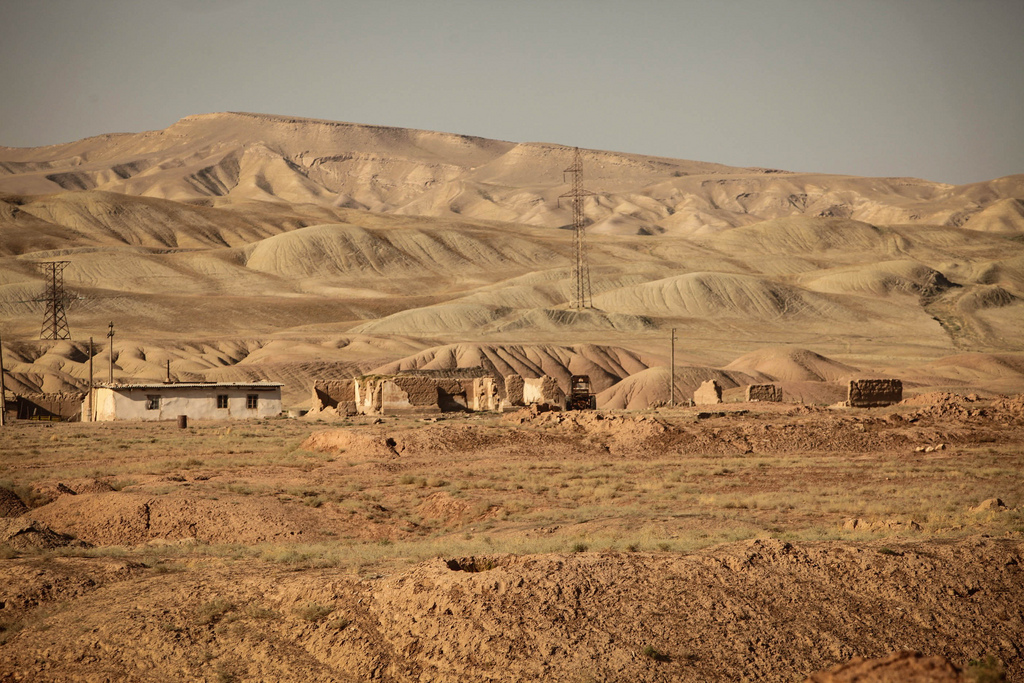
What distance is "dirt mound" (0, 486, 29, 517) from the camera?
18531 mm

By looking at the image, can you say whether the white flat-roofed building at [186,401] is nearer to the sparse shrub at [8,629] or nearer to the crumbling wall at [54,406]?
the crumbling wall at [54,406]

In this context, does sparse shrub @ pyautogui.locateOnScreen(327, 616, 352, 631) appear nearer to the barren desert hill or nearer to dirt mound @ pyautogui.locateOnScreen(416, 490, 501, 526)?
dirt mound @ pyautogui.locateOnScreen(416, 490, 501, 526)

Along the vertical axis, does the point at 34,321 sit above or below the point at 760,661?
above

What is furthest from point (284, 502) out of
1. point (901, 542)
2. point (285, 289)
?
point (285, 289)

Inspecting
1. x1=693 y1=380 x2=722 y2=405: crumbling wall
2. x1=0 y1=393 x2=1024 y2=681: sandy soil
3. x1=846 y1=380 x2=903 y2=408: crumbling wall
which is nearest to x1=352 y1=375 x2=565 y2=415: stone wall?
x1=693 y1=380 x2=722 y2=405: crumbling wall

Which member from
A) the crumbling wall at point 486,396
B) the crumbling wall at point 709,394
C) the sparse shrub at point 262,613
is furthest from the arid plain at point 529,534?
the crumbling wall at point 486,396

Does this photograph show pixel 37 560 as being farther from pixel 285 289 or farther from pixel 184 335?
pixel 285 289

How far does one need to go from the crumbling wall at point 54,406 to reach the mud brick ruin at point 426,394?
15.0 meters

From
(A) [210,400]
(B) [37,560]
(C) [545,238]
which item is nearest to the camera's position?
(B) [37,560]

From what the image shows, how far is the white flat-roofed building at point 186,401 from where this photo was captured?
4288 centimetres

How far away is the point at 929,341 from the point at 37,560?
99.7 meters

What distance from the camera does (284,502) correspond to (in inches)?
794

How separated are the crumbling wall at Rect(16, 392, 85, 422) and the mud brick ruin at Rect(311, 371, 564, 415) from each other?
14951mm

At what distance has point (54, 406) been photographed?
51594 mm
